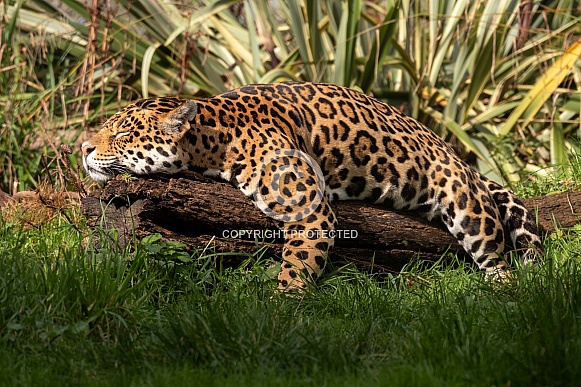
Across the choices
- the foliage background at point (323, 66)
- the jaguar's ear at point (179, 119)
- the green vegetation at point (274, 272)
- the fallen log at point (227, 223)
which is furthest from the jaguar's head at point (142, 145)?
the foliage background at point (323, 66)

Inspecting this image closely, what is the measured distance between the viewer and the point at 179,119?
6004mm

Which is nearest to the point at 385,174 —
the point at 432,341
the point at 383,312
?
the point at 383,312

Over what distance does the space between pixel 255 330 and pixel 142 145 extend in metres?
2.07

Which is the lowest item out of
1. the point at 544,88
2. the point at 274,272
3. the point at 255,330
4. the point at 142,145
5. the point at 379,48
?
the point at 274,272

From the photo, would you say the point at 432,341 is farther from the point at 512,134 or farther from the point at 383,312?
the point at 512,134

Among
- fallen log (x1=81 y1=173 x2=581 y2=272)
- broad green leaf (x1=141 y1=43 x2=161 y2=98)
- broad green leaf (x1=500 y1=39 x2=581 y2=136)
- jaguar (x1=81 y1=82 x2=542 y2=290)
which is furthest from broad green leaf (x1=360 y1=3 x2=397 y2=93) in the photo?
fallen log (x1=81 y1=173 x2=581 y2=272)

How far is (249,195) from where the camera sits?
608 centimetres

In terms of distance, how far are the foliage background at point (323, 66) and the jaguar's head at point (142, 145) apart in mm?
2733

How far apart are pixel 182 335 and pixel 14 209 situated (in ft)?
12.2

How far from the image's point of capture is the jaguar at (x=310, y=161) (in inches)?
236

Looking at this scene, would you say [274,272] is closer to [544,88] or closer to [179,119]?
[179,119]

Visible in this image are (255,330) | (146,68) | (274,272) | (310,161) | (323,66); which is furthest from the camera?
(323,66)

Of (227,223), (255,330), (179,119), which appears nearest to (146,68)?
(179,119)

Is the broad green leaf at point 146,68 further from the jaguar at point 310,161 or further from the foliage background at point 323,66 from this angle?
the jaguar at point 310,161
